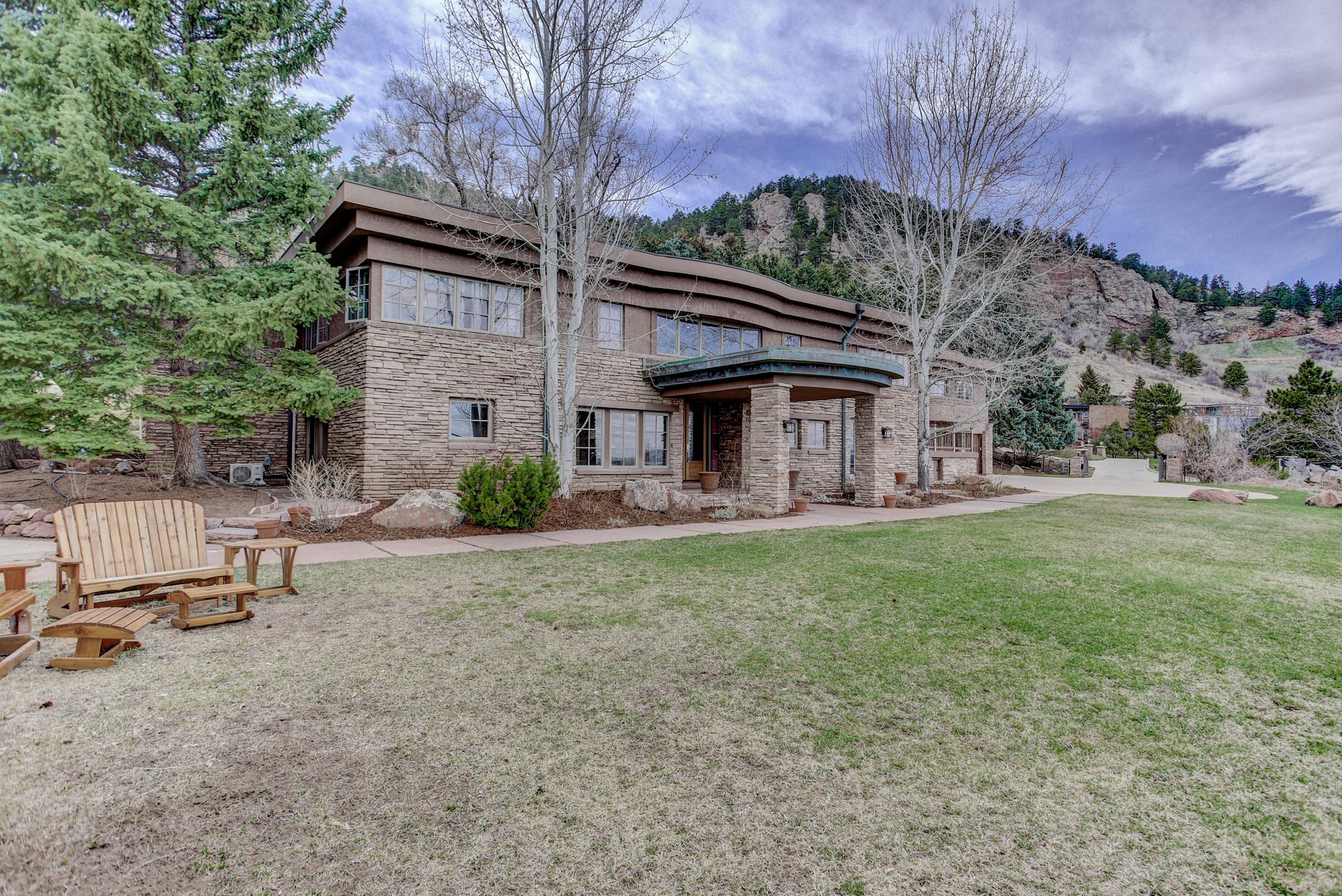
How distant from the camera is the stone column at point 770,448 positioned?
1259 cm

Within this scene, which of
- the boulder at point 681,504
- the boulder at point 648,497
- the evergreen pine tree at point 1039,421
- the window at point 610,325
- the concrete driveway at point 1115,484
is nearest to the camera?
the boulder at point 681,504

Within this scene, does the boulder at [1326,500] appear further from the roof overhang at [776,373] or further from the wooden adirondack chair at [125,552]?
the wooden adirondack chair at [125,552]

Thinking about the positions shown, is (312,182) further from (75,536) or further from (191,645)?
(191,645)

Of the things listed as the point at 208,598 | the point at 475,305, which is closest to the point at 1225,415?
the point at 475,305

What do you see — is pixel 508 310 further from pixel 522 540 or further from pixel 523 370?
pixel 522 540

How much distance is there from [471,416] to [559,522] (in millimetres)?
3801

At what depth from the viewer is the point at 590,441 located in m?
14.4

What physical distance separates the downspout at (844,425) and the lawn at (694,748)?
502 inches

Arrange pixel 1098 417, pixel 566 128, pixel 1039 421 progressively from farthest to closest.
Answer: pixel 1098 417
pixel 1039 421
pixel 566 128

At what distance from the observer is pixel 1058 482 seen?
81.7ft

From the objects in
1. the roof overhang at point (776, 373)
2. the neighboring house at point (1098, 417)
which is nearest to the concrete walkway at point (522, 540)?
the roof overhang at point (776, 373)

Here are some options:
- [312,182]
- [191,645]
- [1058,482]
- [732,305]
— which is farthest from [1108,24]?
[191,645]

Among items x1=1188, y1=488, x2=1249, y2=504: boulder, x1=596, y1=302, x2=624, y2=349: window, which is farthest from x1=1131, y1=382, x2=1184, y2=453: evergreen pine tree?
x1=596, y1=302, x2=624, y2=349: window

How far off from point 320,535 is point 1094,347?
89.1 m
